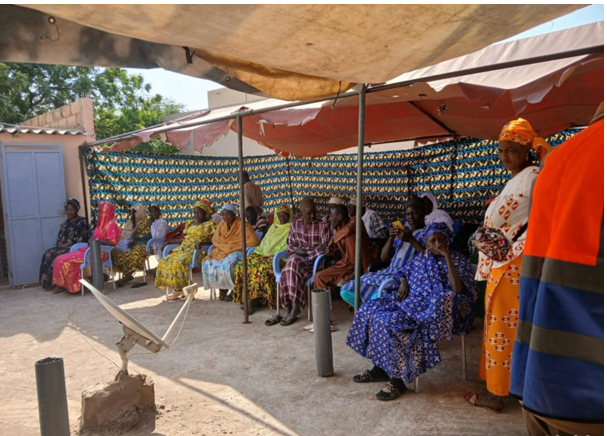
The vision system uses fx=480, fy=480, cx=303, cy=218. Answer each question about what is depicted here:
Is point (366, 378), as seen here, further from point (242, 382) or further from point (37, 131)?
point (37, 131)

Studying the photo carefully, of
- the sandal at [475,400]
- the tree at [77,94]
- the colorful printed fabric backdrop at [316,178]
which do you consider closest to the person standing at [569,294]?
the sandal at [475,400]

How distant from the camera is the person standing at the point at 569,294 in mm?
1220

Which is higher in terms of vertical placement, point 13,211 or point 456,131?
point 456,131

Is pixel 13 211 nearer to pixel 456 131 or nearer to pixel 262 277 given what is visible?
pixel 262 277

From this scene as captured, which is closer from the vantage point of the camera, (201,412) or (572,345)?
(572,345)

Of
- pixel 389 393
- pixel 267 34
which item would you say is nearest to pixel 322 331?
pixel 389 393

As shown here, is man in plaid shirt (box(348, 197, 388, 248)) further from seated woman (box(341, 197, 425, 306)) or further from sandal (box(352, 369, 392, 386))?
sandal (box(352, 369, 392, 386))

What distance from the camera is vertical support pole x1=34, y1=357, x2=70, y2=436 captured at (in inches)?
101

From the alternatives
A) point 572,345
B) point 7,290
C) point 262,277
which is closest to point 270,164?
point 262,277

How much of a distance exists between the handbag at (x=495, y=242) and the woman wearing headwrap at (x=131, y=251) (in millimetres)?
6596

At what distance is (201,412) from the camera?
3414 mm

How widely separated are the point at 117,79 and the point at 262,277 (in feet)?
56.7

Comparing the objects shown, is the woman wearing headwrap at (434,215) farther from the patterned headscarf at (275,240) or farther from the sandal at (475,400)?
the patterned headscarf at (275,240)

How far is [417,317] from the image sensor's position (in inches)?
135
